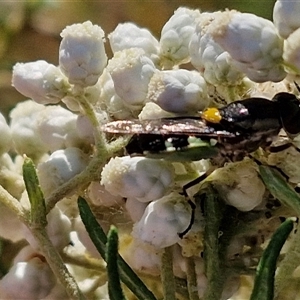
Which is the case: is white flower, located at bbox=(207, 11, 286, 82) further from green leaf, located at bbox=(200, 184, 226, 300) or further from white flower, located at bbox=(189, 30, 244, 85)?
green leaf, located at bbox=(200, 184, 226, 300)

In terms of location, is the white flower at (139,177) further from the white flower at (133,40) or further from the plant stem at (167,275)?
the white flower at (133,40)

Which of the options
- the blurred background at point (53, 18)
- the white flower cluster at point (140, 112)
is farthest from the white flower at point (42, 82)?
the blurred background at point (53, 18)

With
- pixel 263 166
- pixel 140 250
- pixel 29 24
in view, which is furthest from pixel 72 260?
pixel 29 24

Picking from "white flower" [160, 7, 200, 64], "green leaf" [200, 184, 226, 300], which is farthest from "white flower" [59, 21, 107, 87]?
"green leaf" [200, 184, 226, 300]

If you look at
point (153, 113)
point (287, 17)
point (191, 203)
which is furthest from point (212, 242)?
point (287, 17)

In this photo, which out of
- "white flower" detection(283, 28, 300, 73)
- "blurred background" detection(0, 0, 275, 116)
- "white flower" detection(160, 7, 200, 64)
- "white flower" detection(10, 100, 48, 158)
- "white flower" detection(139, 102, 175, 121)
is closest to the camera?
Answer: "white flower" detection(283, 28, 300, 73)
